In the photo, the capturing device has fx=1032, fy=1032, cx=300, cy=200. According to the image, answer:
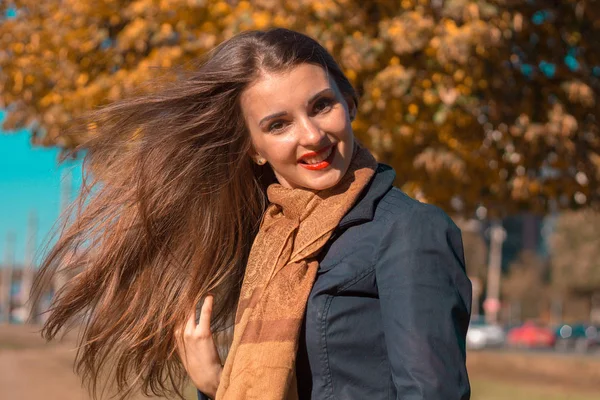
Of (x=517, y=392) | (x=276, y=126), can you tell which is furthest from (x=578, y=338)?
(x=276, y=126)

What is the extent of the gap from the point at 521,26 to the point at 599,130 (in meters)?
1.20

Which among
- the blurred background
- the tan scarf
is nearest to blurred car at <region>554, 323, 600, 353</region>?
the blurred background

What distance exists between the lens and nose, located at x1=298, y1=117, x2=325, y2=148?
2.37m

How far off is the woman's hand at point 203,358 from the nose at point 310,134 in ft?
1.78

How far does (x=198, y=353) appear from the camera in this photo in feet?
8.39

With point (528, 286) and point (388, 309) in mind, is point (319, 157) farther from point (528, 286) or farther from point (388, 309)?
point (528, 286)

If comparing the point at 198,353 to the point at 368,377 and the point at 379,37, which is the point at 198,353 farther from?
the point at 379,37

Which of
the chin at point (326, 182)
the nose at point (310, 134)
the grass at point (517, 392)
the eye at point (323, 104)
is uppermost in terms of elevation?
the eye at point (323, 104)

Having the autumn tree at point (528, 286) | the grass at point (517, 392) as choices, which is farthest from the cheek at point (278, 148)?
the autumn tree at point (528, 286)

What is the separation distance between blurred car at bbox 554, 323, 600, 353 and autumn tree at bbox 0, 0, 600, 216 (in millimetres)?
34735

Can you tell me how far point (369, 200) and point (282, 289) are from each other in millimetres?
278

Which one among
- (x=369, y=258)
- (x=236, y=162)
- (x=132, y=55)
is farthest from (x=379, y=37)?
(x=369, y=258)

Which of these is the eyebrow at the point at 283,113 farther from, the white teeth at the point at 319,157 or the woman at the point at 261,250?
the white teeth at the point at 319,157

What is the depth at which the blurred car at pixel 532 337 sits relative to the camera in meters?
43.4
